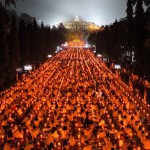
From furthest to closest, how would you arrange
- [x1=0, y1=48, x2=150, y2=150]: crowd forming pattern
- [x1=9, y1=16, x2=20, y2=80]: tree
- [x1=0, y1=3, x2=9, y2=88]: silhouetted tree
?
1. [x1=9, y1=16, x2=20, y2=80]: tree
2. [x1=0, y1=3, x2=9, y2=88]: silhouetted tree
3. [x1=0, y1=48, x2=150, y2=150]: crowd forming pattern

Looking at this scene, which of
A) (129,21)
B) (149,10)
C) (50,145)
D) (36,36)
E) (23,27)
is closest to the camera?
(50,145)

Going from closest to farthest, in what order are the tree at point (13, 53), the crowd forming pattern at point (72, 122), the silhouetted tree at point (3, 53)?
the crowd forming pattern at point (72, 122)
the silhouetted tree at point (3, 53)
the tree at point (13, 53)

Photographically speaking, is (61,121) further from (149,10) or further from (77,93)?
(149,10)

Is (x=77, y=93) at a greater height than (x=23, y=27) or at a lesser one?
lesser

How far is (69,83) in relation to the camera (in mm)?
50156

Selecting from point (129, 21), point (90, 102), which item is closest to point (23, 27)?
point (129, 21)

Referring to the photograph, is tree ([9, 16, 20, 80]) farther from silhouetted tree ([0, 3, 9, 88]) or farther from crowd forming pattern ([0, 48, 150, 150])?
crowd forming pattern ([0, 48, 150, 150])

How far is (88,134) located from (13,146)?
4471 mm

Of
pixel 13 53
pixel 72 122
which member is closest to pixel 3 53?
pixel 13 53

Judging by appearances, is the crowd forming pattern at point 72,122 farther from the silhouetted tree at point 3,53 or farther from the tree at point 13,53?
the tree at point 13,53

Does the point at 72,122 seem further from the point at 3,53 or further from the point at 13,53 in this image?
the point at 13,53

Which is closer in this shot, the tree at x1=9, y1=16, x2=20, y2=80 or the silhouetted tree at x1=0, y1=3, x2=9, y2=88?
the silhouetted tree at x1=0, y1=3, x2=9, y2=88

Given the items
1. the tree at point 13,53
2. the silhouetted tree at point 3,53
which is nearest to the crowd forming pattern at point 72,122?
the silhouetted tree at point 3,53

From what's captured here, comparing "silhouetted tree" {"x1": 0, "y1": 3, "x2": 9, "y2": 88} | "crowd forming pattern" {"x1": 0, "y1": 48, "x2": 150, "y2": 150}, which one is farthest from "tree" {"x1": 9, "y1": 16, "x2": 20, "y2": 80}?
"crowd forming pattern" {"x1": 0, "y1": 48, "x2": 150, "y2": 150}
